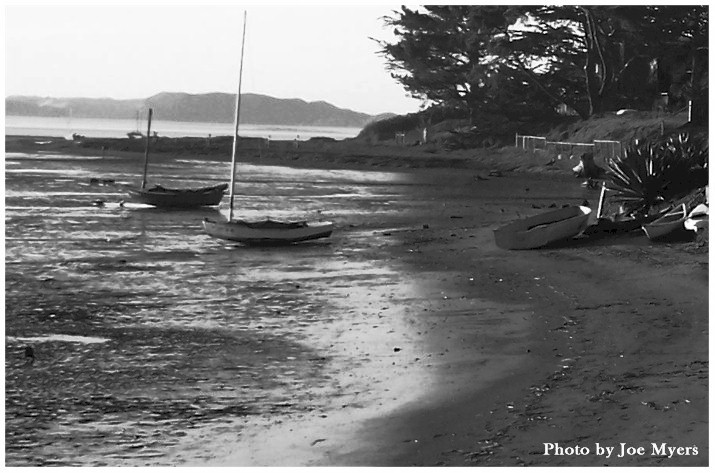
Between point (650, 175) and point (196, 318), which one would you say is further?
point (650, 175)

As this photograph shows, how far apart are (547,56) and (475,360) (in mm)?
2755

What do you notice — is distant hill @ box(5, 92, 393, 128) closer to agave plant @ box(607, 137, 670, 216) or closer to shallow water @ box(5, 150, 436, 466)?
shallow water @ box(5, 150, 436, 466)

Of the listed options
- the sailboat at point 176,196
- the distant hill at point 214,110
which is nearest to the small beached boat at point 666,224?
the distant hill at point 214,110

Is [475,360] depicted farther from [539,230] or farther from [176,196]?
[176,196]

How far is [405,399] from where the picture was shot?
6504mm

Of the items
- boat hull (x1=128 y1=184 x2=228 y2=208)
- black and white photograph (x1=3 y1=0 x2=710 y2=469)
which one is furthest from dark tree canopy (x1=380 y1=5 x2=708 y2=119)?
boat hull (x1=128 y1=184 x2=228 y2=208)

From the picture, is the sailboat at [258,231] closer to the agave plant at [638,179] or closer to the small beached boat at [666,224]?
the agave plant at [638,179]

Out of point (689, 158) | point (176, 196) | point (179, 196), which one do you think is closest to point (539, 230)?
point (689, 158)

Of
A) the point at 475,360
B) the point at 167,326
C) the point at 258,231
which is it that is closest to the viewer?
the point at 475,360

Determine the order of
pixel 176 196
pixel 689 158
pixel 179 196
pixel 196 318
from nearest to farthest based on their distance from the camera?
pixel 196 318 < pixel 689 158 < pixel 179 196 < pixel 176 196

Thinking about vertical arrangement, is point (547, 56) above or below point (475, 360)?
above

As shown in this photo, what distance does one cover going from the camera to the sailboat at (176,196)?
41.7 feet

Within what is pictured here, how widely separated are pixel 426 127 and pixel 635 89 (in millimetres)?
1527

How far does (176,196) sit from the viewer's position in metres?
13.9
